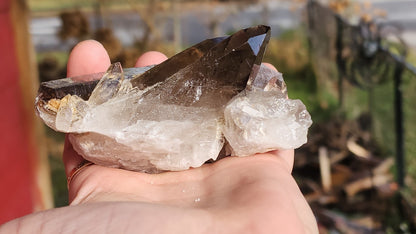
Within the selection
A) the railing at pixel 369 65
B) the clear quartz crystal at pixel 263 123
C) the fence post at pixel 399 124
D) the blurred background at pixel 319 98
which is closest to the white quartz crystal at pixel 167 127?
the clear quartz crystal at pixel 263 123

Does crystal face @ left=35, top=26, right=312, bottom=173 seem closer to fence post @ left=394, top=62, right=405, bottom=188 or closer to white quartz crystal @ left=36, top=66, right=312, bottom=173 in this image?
white quartz crystal @ left=36, top=66, right=312, bottom=173

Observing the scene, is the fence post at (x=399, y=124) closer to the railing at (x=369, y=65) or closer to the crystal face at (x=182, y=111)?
the railing at (x=369, y=65)

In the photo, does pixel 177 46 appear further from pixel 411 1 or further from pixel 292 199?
pixel 411 1

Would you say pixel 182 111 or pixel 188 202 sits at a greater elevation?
pixel 182 111

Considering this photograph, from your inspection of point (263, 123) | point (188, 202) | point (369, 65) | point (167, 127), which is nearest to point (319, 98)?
point (369, 65)

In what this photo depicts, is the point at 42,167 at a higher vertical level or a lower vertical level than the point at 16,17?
lower

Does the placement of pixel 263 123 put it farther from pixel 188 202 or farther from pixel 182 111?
pixel 188 202

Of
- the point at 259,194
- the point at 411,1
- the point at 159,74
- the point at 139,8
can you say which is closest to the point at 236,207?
the point at 259,194
